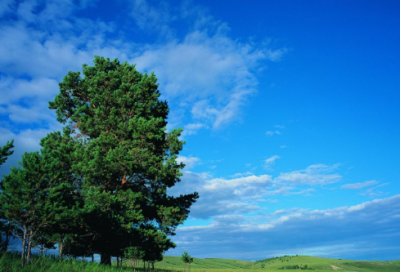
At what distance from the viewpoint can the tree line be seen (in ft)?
65.2

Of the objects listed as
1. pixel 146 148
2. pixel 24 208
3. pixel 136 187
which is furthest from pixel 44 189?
pixel 136 187

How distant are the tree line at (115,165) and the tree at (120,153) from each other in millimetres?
58

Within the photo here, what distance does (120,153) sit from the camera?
20.2 metres

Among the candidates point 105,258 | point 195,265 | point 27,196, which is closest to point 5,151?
point 27,196

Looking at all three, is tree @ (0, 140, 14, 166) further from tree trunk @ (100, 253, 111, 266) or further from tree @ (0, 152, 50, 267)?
tree trunk @ (100, 253, 111, 266)

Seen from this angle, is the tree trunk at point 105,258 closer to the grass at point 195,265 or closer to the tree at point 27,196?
the grass at point 195,265

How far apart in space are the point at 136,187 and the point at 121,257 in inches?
219

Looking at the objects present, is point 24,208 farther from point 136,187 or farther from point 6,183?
point 136,187

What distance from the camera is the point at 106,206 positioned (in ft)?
65.5

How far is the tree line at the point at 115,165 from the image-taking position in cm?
1988

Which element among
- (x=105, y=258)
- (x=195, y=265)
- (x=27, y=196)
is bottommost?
(x=195, y=265)

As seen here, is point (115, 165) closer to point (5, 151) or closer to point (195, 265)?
point (5, 151)

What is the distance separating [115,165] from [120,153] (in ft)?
3.47

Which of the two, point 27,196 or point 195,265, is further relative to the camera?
point 195,265
